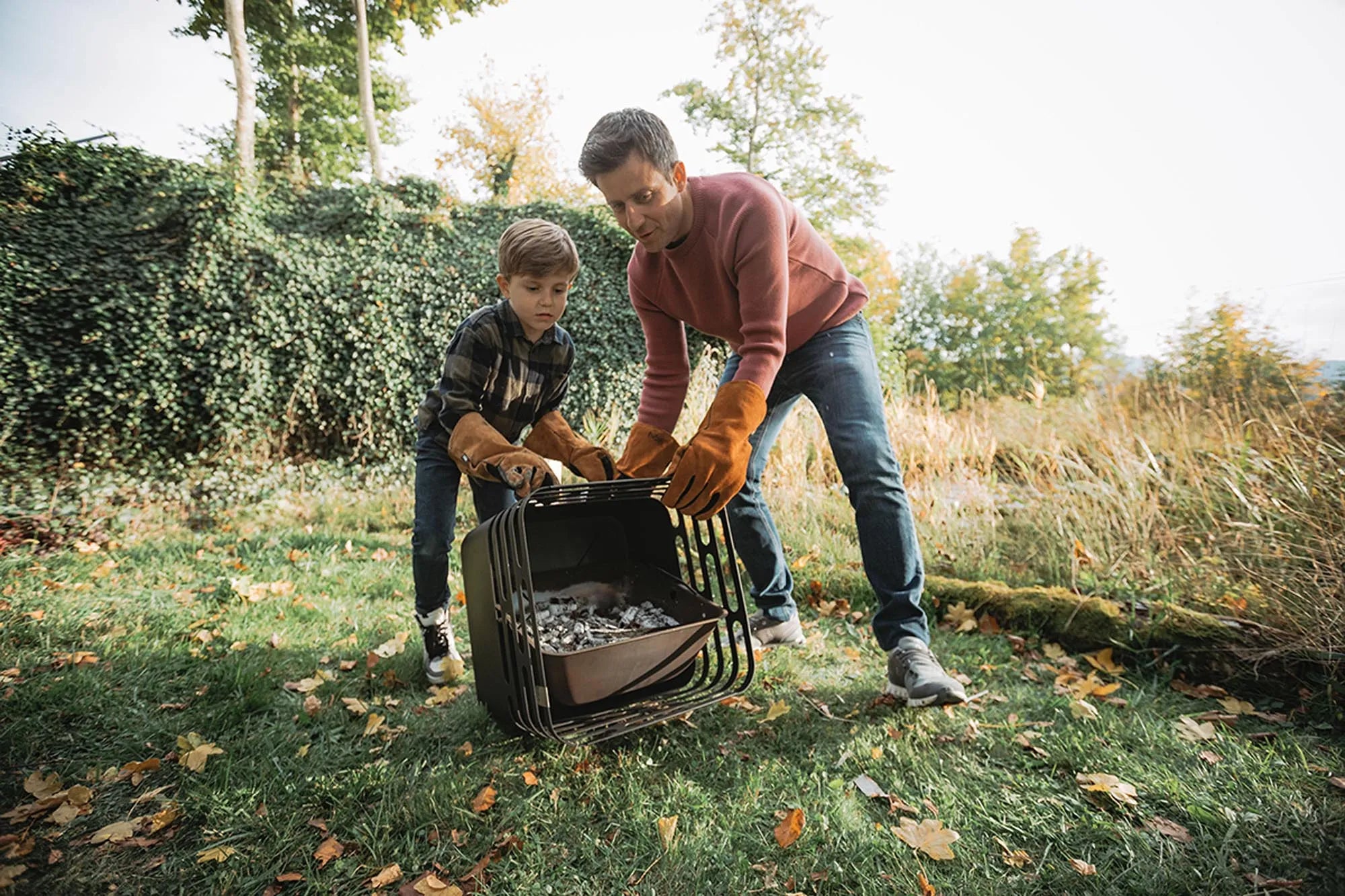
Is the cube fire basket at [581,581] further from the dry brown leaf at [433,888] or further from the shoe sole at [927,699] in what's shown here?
the shoe sole at [927,699]

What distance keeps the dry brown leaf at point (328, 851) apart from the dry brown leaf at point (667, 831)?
0.68m

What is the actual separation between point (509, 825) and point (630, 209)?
1583 mm

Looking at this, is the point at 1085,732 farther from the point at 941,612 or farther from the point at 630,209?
the point at 630,209

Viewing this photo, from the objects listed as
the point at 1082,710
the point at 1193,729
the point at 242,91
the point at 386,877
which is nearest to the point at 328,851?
the point at 386,877

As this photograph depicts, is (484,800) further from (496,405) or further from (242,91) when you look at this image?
(242,91)

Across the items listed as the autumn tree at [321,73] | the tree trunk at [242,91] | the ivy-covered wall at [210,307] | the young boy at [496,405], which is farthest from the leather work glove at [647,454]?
the autumn tree at [321,73]

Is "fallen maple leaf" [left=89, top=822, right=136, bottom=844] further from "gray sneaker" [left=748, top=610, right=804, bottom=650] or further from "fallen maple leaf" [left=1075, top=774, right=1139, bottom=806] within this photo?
"fallen maple leaf" [left=1075, top=774, right=1139, bottom=806]

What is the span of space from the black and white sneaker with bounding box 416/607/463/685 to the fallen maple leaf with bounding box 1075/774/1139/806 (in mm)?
1815

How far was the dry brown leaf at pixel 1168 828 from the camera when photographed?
136 cm

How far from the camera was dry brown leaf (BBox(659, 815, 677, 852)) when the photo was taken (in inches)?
54.5

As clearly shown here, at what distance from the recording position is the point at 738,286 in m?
1.89

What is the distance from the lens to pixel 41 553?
3525mm

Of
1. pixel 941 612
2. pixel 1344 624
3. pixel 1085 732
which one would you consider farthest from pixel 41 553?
pixel 1344 624

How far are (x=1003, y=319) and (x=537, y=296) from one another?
11.4 meters
